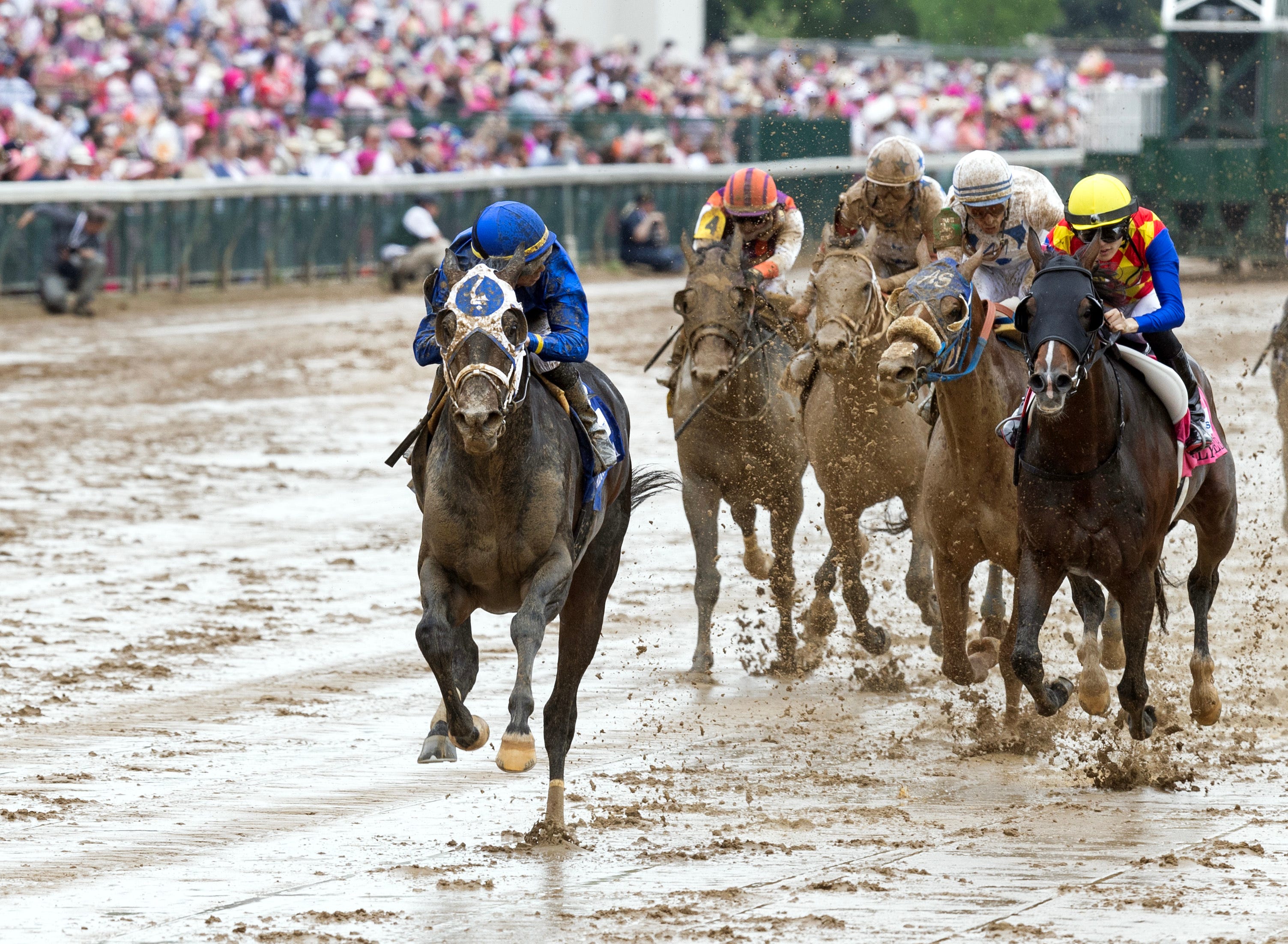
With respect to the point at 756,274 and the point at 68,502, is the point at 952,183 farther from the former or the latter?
the point at 68,502

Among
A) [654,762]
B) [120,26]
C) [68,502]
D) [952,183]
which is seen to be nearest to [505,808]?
[654,762]

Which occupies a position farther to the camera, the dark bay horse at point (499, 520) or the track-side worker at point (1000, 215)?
the track-side worker at point (1000, 215)

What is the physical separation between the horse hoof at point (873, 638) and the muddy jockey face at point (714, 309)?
1392mm

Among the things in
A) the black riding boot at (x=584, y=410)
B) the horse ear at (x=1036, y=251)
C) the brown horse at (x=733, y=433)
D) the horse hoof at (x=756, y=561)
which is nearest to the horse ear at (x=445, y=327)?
the black riding boot at (x=584, y=410)

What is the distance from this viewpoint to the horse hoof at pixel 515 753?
599 cm

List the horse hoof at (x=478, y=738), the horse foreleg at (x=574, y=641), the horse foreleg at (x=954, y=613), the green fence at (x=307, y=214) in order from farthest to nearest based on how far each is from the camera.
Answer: the green fence at (x=307, y=214)
the horse foreleg at (x=954, y=613)
the horse foreleg at (x=574, y=641)
the horse hoof at (x=478, y=738)

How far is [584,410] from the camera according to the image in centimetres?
683

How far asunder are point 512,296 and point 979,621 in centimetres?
455

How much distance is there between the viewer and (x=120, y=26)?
2495 cm

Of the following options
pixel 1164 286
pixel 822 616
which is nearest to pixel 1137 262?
pixel 1164 286

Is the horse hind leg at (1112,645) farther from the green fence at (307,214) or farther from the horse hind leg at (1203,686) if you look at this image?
the green fence at (307,214)

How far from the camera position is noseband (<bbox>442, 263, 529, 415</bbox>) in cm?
605

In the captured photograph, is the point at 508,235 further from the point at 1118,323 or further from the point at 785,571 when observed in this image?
the point at 785,571

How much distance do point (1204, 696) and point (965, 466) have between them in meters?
1.48
